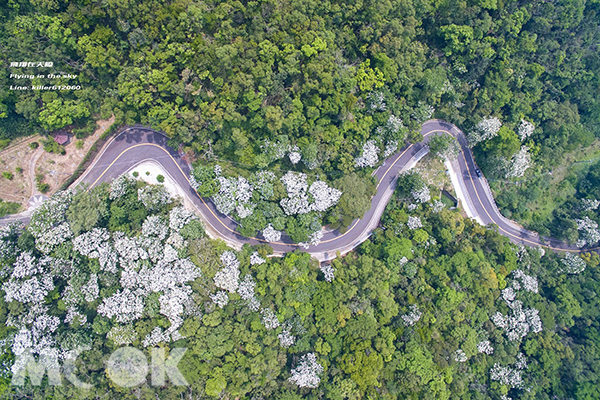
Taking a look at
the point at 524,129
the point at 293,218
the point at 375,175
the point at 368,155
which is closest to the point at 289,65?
the point at 368,155

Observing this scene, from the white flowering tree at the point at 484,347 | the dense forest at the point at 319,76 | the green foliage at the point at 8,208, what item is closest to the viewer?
the dense forest at the point at 319,76

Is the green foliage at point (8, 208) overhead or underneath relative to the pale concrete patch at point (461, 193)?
overhead

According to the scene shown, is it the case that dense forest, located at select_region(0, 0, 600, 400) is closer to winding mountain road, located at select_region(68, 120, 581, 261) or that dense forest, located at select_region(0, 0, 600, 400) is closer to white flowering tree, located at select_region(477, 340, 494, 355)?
white flowering tree, located at select_region(477, 340, 494, 355)

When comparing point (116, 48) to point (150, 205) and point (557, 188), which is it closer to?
point (150, 205)

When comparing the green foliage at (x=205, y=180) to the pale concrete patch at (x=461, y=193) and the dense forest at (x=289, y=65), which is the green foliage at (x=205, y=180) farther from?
the pale concrete patch at (x=461, y=193)

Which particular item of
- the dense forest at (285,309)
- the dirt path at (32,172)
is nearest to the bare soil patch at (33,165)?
the dirt path at (32,172)

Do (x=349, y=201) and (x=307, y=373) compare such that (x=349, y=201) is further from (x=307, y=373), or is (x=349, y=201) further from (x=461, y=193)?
(x=461, y=193)
